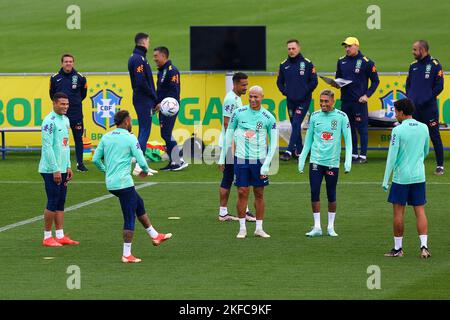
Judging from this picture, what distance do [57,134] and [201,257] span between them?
2.64 meters

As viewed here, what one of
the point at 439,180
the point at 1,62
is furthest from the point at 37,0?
the point at 439,180

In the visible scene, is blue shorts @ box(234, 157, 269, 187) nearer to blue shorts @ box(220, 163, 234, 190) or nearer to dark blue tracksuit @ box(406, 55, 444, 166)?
blue shorts @ box(220, 163, 234, 190)

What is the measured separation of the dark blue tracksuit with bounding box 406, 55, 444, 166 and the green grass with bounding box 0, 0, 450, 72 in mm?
16608

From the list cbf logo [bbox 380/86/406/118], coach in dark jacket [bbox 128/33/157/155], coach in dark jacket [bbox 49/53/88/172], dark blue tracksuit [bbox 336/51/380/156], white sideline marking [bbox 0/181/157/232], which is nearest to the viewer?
white sideline marking [bbox 0/181/157/232]

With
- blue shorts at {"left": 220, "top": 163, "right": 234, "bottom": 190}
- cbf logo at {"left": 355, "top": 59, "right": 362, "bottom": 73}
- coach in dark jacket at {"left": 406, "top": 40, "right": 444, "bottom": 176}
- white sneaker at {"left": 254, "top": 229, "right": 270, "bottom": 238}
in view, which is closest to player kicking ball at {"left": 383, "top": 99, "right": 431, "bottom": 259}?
white sneaker at {"left": 254, "top": 229, "right": 270, "bottom": 238}

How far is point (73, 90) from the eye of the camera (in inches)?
950

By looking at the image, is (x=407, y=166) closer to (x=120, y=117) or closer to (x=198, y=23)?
(x=120, y=117)

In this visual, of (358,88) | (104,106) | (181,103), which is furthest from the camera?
(104,106)

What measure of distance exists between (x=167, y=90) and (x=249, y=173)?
8.03m

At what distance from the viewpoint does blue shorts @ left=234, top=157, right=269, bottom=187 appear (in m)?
16.4

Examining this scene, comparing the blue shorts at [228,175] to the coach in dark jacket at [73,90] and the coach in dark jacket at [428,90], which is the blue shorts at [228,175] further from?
the coach in dark jacket at [73,90]

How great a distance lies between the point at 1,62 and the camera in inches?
1766

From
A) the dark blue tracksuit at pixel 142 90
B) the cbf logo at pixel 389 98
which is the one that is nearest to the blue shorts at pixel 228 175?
the dark blue tracksuit at pixel 142 90

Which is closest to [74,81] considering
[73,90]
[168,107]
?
[73,90]
